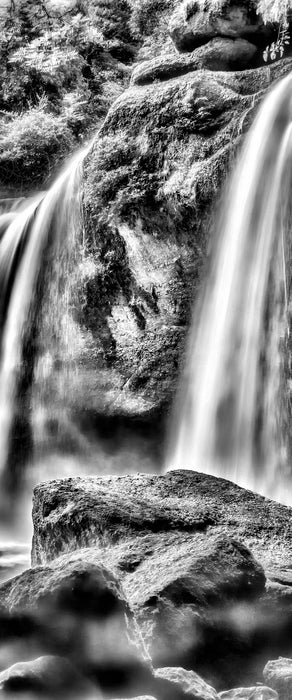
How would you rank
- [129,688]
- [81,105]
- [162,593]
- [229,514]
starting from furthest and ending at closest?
1. [81,105]
2. [229,514]
3. [162,593]
4. [129,688]

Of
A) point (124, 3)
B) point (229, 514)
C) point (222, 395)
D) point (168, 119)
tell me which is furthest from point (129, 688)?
point (124, 3)

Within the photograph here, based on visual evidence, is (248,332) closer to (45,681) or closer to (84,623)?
(84,623)

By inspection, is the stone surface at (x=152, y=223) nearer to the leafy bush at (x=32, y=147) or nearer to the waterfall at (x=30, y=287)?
the waterfall at (x=30, y=287)

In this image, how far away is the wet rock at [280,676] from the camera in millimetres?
2965

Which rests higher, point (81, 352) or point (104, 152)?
point (104, 152)

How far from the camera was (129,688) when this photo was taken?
271 cm

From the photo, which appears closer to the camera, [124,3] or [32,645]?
[32,645]

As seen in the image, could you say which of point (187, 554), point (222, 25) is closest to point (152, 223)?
point (222, 25)

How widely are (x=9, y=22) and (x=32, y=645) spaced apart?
1558 centimetres

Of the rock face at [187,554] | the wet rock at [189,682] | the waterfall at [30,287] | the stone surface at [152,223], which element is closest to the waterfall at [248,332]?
the stone surface at [152,223]

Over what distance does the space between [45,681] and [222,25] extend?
30.4ft

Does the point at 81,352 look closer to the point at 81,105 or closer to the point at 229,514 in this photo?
the point at 229,514

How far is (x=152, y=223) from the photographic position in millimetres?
9117

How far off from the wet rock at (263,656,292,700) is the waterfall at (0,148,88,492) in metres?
6.89
